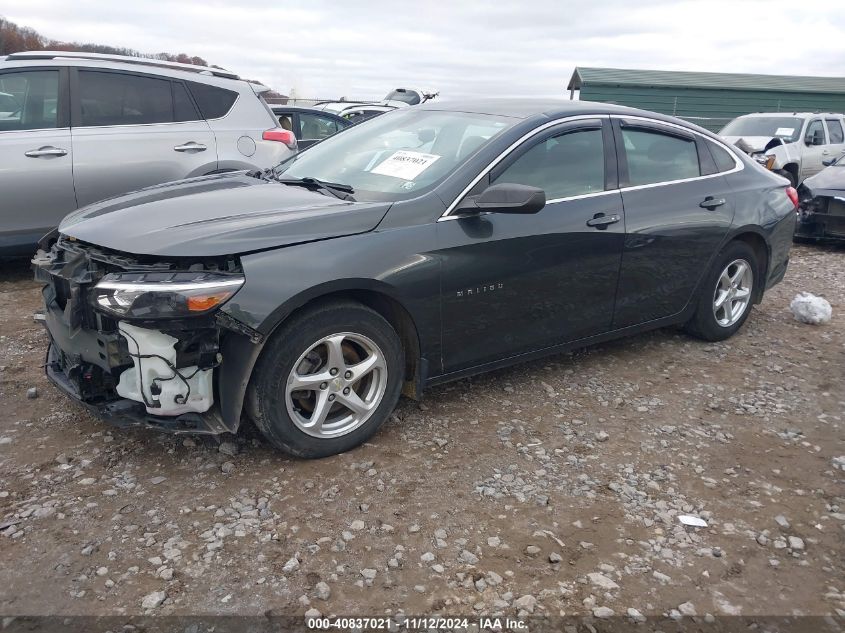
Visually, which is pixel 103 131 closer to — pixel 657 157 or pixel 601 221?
pixel 601 221

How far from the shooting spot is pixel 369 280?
316 centimetres

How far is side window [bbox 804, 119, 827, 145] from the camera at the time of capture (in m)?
12.7

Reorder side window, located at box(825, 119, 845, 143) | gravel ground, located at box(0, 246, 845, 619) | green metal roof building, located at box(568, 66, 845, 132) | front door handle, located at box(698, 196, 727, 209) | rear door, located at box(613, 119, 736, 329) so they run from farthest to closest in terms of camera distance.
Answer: green metal roof building, located at box(568, 66, 845, 132) < side window, located at box(825, 119, 845, 143) < front door handle, located at box(698, 196, 727, 209) < rear door, located at box(613, 119, 736, 329) < gravel ground, located at box(0, 246, 845, 619)

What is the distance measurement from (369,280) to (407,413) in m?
0.95

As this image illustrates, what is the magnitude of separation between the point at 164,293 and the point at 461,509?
1504 mm

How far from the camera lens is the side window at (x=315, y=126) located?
1049 centimetres

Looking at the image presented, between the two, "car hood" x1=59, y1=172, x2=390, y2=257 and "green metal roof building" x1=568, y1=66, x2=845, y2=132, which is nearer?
"car hood" x1=59, y1=172, x2=390, y2=257

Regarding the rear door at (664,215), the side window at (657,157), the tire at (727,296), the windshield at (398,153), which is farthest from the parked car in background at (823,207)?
the windshield at (398,153)

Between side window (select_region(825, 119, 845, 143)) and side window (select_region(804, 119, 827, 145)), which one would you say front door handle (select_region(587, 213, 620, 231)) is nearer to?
side window (select_region(804, 119, 827, 145))

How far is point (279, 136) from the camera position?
665cm

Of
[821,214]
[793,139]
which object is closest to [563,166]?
[821,214]

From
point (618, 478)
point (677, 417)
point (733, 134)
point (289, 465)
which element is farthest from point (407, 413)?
point (733, 134)

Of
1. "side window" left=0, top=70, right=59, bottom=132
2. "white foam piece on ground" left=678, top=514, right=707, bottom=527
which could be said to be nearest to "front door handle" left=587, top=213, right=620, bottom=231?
"white foam piece on ground" left=678, top=514, right=707, bottom=527

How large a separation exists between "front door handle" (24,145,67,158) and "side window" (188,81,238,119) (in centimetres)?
129
